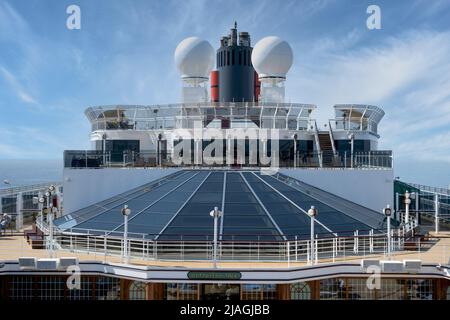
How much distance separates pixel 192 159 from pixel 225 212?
37.6ft

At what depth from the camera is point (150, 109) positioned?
30.4m

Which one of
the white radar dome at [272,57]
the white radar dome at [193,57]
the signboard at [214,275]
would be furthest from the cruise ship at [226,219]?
the white radar dome at [193,57]

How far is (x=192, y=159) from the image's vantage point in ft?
91.5

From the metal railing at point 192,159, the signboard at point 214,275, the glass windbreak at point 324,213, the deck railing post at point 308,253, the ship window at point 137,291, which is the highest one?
the metal railing at point 192,159

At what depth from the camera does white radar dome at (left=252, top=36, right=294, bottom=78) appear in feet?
109

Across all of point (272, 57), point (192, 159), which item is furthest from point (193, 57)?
point (192, 159)

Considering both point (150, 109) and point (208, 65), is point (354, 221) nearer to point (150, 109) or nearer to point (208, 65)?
point (150, 109)

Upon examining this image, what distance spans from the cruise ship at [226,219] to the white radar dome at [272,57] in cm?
439

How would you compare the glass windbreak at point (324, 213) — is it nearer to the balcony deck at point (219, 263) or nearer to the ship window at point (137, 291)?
the balcony deck at point (219, 263)

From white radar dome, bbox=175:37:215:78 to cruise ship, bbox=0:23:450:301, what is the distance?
203 inches

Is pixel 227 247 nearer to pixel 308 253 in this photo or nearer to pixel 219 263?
pixel 219 263

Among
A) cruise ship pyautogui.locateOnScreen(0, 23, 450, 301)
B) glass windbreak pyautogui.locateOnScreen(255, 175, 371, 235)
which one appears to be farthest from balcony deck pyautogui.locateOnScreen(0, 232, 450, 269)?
glass windbreak pyautogui.locateOnScreen(255, 175, 371, 235)

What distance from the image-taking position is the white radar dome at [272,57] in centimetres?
3325

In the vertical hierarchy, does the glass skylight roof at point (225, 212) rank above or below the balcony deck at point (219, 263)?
above
